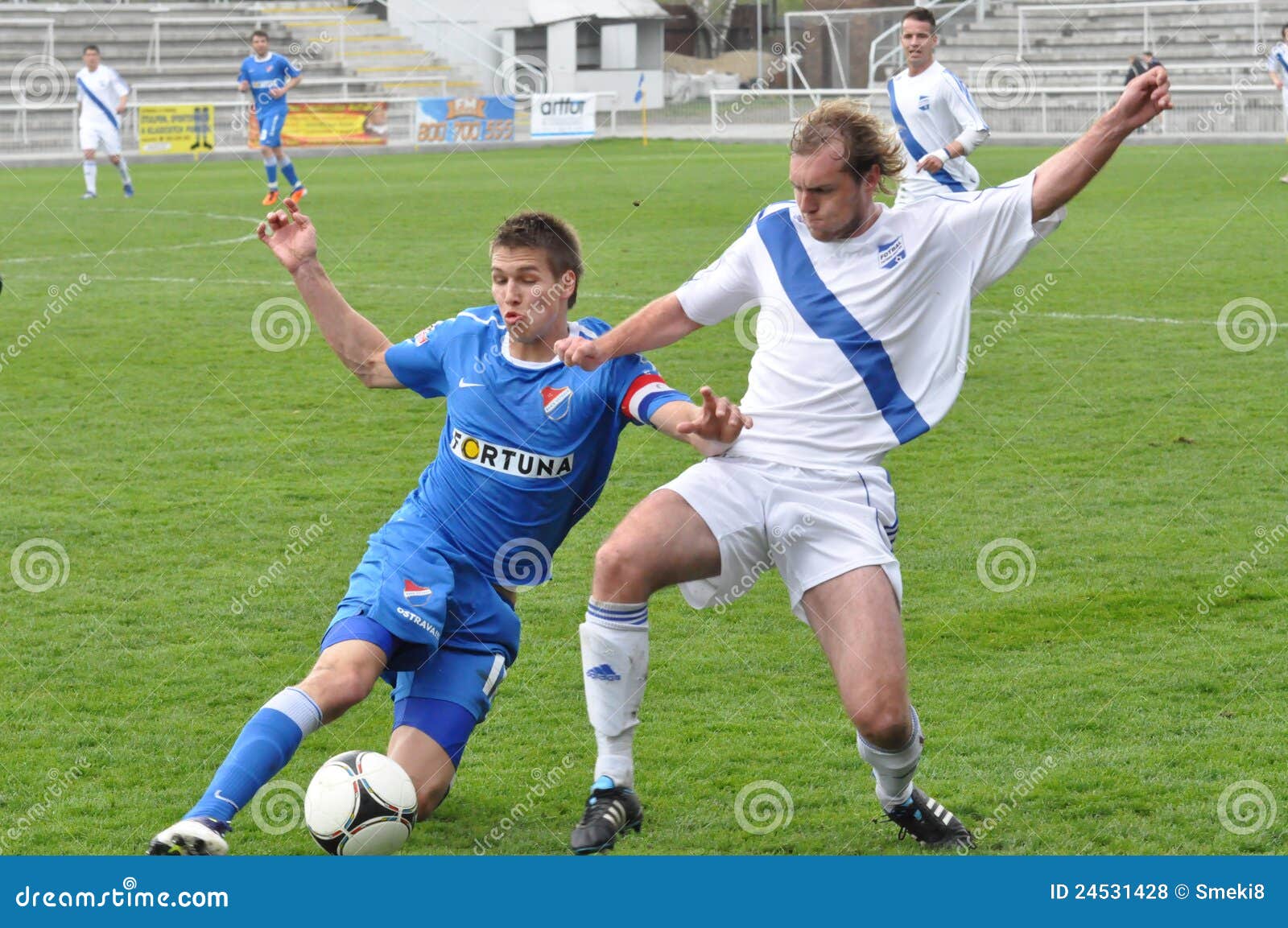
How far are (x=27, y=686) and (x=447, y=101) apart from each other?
3007cm

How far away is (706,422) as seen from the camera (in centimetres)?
394

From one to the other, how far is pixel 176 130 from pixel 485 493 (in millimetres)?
29276

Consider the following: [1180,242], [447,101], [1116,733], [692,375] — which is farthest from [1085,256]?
[447,101]

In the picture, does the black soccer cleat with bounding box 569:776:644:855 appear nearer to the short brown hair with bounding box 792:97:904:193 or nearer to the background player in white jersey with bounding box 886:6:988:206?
the short brown hair with bounding box 792:97:904:193

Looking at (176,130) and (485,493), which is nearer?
(485,493)

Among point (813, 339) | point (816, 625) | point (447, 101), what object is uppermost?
point (813, 339)

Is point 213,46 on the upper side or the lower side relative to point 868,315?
lower

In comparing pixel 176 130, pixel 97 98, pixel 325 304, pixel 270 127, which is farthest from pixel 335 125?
pixel 325 304

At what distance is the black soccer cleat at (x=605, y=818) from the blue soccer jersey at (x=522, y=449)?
65 cm

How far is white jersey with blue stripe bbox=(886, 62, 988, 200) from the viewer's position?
37.8ft

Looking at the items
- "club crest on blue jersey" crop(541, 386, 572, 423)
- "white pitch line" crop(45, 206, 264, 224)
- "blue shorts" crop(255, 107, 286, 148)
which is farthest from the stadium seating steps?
"club crest on blue jersey" crop(541, 386, 572, 423)

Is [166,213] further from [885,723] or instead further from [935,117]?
[885,723]

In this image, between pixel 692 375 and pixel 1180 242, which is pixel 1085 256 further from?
pixel 692 375

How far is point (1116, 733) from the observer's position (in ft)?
15.9
